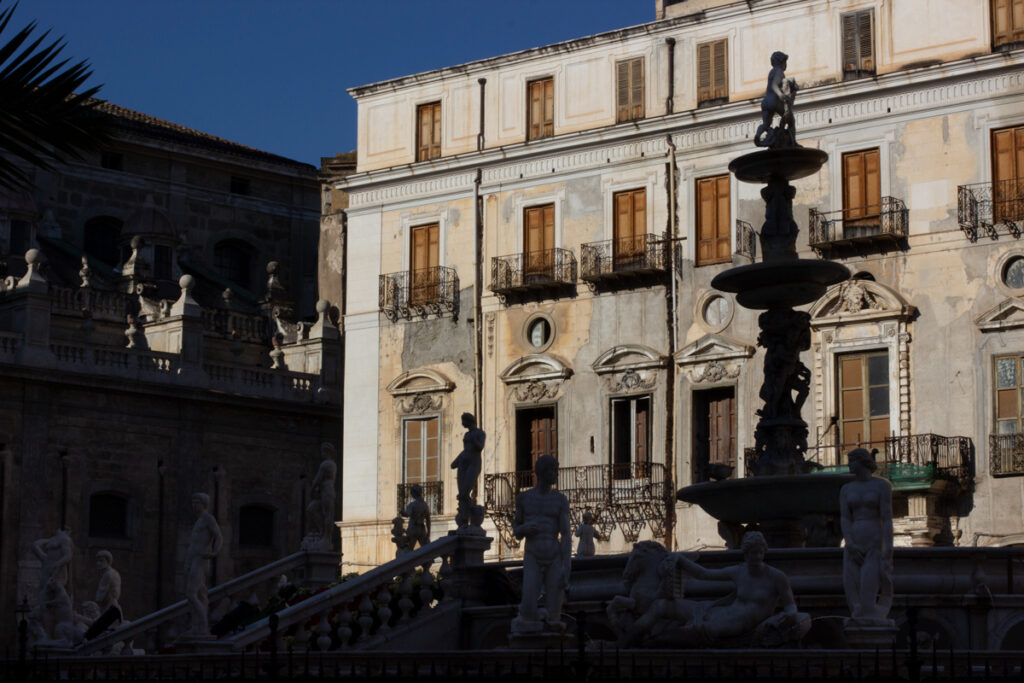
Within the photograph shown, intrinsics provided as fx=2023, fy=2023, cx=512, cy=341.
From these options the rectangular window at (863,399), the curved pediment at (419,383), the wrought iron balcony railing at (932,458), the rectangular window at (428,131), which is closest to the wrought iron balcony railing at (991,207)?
the rectangular window at (863,399)

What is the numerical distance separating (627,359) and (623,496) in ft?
8.03

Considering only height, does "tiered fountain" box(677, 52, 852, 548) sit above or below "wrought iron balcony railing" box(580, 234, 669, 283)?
below

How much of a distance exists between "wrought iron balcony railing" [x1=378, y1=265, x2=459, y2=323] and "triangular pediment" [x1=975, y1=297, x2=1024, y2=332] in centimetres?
1032

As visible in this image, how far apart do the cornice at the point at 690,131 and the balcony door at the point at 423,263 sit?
0.76 meters

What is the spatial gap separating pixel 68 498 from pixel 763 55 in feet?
52.7

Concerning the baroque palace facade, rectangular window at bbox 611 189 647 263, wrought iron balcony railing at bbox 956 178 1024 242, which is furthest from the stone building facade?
wrought iron balcony railing at bbox 956 178 1024 242

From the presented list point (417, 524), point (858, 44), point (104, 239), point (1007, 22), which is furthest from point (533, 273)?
point (104, 239)

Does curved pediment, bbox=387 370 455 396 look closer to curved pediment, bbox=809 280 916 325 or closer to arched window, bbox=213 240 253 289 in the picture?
curved pediment, bbox=809 280 916 325

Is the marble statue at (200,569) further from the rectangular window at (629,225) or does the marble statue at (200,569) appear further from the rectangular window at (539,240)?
the rectangular window at (539,240)

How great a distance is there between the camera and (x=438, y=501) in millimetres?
36719

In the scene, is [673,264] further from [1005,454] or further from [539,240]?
[1005,454]

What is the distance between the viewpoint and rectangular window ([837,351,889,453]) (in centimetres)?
3238

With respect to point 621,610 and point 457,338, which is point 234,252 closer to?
point 457,338

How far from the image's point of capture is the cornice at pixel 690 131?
3253 cm
